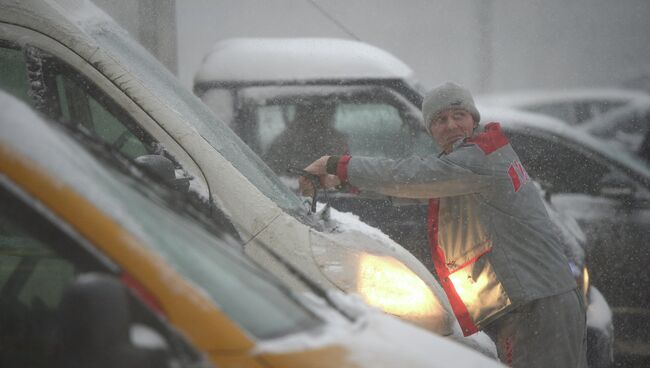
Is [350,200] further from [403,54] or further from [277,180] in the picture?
[403,54]

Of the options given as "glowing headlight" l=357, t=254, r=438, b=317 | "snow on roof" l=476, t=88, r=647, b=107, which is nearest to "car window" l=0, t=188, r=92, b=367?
"glowing headlight" l=357, t=254, r=438, b=317

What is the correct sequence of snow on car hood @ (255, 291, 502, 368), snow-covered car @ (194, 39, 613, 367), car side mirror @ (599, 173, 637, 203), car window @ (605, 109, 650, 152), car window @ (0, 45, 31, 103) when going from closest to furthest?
1. snow on car hood @ (255, 291, 502, 368)
2. car window @ (0, 45, 31, 103)
3. snow-covered car @ (194, 39, 613, 367)
4. car side mirror @ (599, 173, 637, 203)
5. car window @ (605, 109, 650, 152)

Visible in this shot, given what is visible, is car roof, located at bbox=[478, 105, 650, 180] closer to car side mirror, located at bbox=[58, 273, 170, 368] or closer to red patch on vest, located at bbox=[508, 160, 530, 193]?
red patch on vest, located at bbox=[508, 160, 530, 193]

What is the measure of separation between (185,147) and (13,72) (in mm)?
788

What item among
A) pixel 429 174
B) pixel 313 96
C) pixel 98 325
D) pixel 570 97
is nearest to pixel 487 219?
pixel 429 174

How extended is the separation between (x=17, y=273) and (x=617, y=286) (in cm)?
460

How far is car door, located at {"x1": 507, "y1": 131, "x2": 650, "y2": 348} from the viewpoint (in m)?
5.26

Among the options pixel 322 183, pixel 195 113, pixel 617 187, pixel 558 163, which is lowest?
pixel 617 187

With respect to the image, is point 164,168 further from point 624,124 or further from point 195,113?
point 624,124

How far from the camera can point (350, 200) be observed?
4793mm

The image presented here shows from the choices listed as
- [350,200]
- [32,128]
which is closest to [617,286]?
[350,200]

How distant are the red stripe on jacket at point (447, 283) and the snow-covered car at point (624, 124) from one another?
336 inches

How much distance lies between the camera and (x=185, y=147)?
2.52 metres

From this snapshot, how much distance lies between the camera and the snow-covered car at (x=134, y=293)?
3.79 feet
